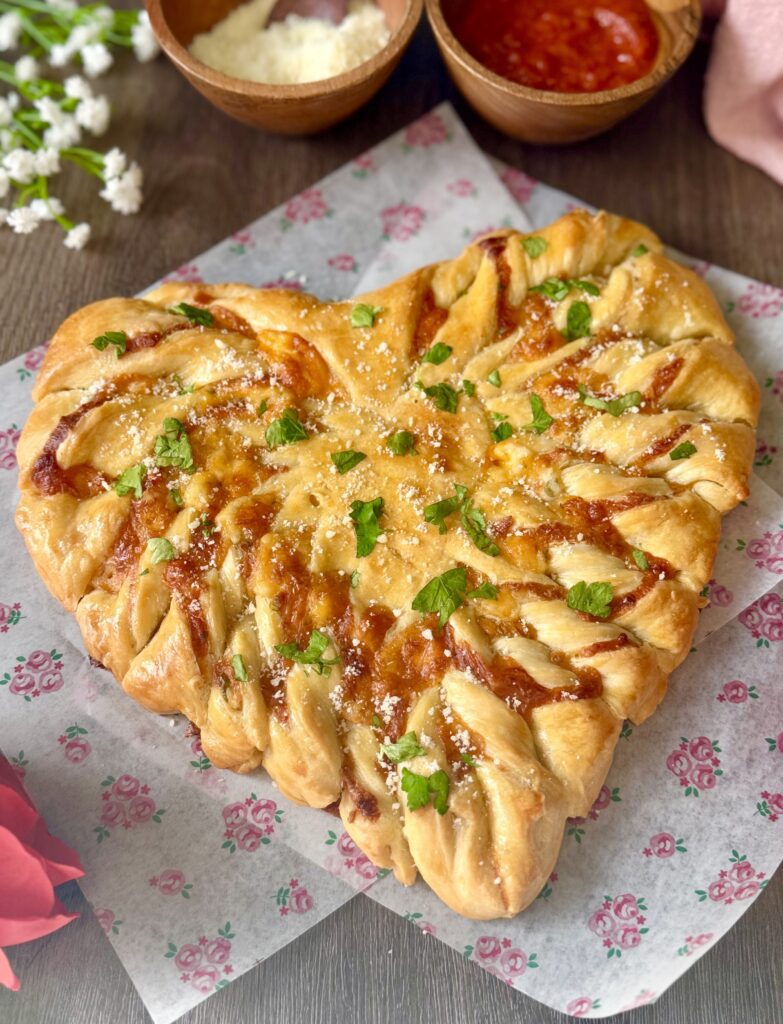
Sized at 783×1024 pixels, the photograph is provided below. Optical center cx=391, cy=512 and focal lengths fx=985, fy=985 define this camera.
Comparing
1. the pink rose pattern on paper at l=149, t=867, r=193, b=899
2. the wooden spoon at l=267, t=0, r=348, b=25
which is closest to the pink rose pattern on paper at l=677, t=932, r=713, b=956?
the pink rose pattern on paper at l=149, t=867, r=193, b=899

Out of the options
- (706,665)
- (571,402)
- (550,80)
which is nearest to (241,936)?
(706,665)

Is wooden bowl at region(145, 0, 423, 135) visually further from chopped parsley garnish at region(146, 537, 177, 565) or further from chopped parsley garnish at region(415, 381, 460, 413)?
chopped parsley garnish at region(146, 537, 177, 565)

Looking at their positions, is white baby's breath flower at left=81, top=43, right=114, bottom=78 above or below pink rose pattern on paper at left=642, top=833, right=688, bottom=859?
above

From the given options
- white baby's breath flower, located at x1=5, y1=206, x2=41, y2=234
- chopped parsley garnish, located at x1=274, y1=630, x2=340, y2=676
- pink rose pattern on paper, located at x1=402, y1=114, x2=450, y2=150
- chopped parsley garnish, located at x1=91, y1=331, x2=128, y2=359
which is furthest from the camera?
pink rose pattern on paper, located at x1=402, y1=114, x2=450, y2=150

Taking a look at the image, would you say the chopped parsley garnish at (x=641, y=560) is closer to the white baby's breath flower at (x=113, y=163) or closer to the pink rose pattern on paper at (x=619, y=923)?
the pink rose pattern on paper at (x=619, y=923)

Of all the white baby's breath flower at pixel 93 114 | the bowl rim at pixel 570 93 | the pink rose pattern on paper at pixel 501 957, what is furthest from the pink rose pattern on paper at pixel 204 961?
the white baby's breath flower at pixel 93 114

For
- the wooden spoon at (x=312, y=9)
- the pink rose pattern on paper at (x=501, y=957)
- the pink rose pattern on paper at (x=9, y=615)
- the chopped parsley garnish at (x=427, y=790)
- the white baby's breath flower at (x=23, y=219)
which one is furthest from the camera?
the wooden spoon at (x=312, y=9)
